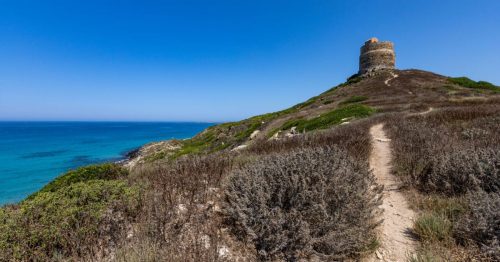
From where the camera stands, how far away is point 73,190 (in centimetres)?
405

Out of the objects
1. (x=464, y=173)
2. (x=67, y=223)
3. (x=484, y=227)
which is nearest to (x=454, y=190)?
(x=464, y=173)

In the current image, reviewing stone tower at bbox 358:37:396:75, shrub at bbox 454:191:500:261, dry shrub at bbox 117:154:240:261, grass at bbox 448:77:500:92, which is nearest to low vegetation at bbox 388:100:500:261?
shrub at bbox 454:191:500:261

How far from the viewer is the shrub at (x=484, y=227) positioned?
2744 millimetres

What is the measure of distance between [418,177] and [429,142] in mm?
1869

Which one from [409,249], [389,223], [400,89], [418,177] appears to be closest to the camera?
[409,249]

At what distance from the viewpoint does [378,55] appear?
51.9 metres

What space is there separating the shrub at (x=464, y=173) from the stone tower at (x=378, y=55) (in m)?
53.6

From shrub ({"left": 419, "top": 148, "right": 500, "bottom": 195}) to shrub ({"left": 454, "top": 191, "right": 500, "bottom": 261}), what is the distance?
0.96 metres

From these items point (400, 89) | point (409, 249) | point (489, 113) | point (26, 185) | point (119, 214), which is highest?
point (400, 89)

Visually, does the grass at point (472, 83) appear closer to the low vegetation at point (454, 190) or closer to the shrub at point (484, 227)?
the low vegetation at point (454, 190)

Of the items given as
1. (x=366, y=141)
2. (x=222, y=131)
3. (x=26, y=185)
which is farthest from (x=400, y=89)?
(x=26, y=185)

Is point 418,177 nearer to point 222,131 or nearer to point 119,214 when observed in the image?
point 119,214

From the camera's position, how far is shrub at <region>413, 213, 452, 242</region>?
3.26m

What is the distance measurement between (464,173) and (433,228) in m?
1.85
